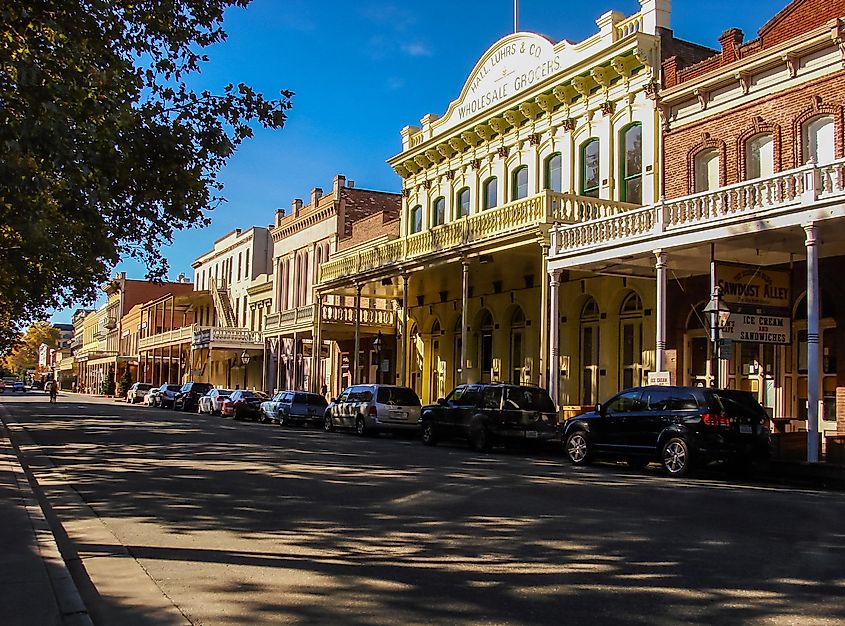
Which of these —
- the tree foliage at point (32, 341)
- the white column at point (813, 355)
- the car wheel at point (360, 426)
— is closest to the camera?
the white column at point (813, 355)

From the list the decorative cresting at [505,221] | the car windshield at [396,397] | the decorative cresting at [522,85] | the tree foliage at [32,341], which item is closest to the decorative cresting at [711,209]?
the decorative cresting at [505,221]

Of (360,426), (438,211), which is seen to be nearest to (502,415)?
(360,426)

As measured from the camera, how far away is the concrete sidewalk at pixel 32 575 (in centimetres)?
579

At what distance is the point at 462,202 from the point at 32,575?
1059 inches

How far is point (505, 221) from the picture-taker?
24453 mm

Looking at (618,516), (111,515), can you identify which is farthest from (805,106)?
(111,515)

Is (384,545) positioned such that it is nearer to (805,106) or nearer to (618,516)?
(618,516)

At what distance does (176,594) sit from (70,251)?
13.1m

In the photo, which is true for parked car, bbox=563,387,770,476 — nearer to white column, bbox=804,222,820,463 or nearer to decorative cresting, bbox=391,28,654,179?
white column, bbox=804,222,820,463

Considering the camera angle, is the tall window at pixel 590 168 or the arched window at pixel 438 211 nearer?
the tall window at pixel 590 168

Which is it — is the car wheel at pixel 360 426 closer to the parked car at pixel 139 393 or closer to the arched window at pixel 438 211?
the arched window at pixel 438 211

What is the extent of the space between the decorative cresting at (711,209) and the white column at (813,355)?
0.78 metres

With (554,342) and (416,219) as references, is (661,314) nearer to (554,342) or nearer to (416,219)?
(554,342)

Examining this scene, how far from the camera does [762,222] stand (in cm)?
1683
